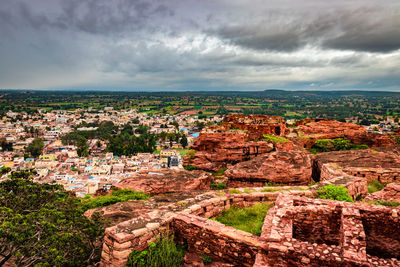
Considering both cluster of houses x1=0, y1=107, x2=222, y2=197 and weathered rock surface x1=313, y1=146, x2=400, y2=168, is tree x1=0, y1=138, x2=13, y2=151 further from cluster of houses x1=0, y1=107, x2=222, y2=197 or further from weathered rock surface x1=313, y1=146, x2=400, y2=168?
weathered rock surface x1=313, y1=146, x2=400, y2=168

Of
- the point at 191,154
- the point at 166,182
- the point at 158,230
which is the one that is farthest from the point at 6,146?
the point at 158,230

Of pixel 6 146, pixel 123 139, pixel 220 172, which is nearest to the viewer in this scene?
pixel 220 172

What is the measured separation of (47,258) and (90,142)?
4197 inches

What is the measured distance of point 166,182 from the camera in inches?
518

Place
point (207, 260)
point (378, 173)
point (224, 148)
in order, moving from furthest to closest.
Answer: point (224, 148)
point (378, 173)
point (207, 260)

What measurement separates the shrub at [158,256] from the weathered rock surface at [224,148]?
1320 cm

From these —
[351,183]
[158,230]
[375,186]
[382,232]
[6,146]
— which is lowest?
[6,146]

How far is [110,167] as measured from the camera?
211 ft

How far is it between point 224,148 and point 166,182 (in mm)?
7466

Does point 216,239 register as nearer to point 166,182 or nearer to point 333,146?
point 166,182

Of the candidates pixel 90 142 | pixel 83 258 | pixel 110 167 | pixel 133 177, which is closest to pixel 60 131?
pixel 90 142

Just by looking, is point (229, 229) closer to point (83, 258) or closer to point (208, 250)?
point (208, 250)

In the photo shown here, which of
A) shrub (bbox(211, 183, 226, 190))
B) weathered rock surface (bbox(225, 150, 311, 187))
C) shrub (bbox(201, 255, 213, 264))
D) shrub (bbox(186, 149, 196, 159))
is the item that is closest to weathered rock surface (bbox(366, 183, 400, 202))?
weathered rock surface (bbox(225, 150, 311, 187))

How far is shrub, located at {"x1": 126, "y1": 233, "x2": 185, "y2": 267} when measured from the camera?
5.17m
